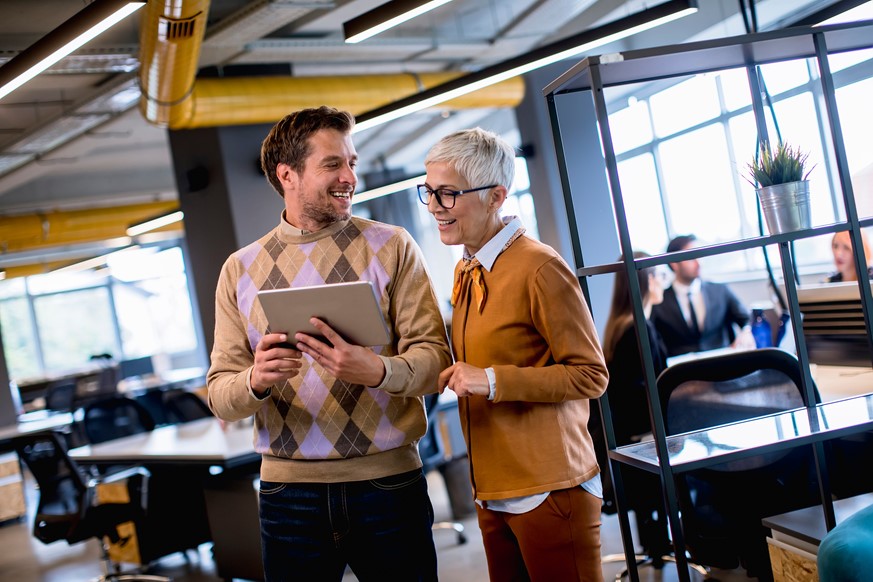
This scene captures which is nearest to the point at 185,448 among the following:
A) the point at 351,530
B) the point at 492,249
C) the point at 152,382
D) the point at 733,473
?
the point at 351,530

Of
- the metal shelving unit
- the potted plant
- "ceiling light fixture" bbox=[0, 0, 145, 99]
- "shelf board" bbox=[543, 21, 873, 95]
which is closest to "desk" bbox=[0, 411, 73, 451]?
"ceiling light fixture" bbox=[0, 0, 145, 99]

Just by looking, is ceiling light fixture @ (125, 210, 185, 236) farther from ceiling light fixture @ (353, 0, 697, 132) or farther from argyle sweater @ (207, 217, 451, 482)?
argyle sweater @ (207, 217, 451, 482)

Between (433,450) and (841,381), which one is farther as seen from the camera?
(433,450)

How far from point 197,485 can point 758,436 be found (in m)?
4.18

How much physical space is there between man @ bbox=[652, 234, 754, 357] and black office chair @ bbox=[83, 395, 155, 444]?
361 centimetres

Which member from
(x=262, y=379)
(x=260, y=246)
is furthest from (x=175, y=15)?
(x=262, y=379)

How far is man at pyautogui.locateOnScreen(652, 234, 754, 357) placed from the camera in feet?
17.3

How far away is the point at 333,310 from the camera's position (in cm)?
176

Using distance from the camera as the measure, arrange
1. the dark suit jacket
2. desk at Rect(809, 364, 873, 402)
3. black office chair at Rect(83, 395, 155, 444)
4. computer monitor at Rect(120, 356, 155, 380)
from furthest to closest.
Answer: computer monitor at Rect(120, 356, 155, 380), black office chair at Rect(83, 395, 155, 444), the dark suit jacket, desk at Rect(809, 364, 873, 402)

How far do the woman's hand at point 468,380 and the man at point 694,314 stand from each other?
11.9 feet

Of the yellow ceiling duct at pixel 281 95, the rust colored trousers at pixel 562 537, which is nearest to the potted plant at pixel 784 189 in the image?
the rust colored trousers at pixel 562 537

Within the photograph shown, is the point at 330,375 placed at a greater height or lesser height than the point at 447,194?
lesser

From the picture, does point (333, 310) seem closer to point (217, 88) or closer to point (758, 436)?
point (758, 436)

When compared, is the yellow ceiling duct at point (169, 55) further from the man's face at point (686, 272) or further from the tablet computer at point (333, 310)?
the man's face at point (686, 272)
